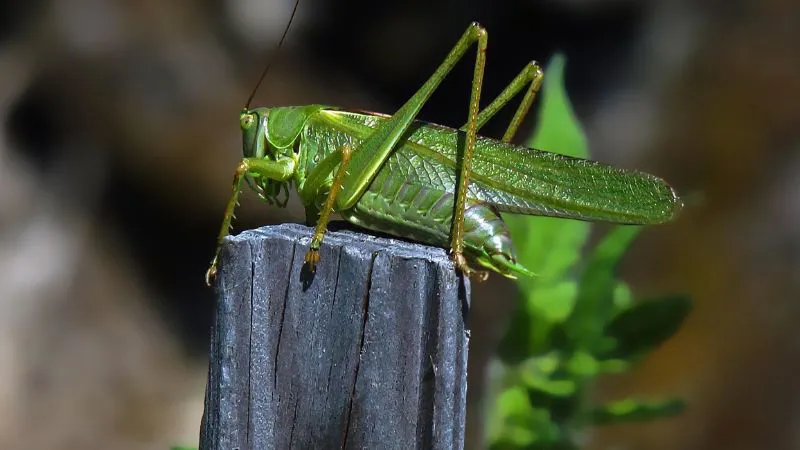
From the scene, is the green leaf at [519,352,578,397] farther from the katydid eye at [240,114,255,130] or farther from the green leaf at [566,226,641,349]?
the katydid eye at [240,114,255,130]

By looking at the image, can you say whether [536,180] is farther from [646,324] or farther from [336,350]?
[336,350]

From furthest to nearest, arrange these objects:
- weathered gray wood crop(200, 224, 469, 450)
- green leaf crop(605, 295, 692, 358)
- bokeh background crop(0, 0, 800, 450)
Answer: bokeh background crop(0, 0, 800, 450), green leaf crop(605, 295, 692, 358), weathered gray wood crop(200, 224, 469, 450)

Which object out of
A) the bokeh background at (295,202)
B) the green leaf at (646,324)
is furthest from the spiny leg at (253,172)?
the bokeh background at (295,202)

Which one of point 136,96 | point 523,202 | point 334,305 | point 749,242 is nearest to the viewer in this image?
point 334,305

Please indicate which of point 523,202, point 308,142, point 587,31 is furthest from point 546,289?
point 587,31

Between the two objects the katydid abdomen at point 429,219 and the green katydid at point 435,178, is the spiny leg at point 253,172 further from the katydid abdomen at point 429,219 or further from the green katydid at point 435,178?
the katydid abdomen at point 429,219

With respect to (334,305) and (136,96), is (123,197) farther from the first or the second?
(334,305)

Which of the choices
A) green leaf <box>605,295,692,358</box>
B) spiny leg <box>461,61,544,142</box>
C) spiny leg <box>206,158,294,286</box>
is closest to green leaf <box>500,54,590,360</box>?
green leaf <box>605,295,692,358</box>
